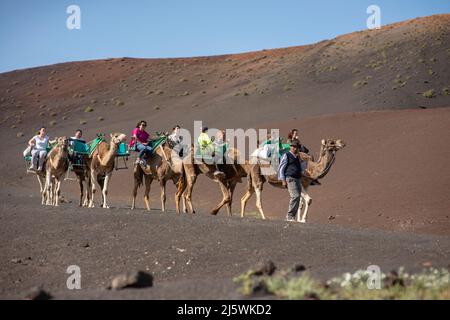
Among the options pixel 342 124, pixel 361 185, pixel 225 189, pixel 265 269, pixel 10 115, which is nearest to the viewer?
pixel 265 269

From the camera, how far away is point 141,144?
23.2 m

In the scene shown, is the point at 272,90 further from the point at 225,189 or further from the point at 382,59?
the point at 225,189

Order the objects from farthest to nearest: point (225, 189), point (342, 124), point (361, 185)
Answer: point (342, 124) < point (361, 185) < point (225, 189)

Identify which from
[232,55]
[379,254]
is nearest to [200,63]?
[232,55]

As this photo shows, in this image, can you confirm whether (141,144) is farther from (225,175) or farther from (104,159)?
(225,175)

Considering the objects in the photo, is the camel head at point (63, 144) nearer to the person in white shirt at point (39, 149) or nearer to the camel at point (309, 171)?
the person in white shirt at point (39, 149)

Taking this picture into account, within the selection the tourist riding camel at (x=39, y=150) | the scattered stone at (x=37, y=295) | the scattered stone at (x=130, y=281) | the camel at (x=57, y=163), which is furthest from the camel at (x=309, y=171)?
the scattered stone at (x=37, y=295)

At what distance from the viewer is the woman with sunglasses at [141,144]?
23.1 m

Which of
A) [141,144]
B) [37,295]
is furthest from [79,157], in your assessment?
[37,295]

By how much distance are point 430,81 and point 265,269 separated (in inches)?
2077

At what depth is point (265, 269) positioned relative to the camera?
35.5ft

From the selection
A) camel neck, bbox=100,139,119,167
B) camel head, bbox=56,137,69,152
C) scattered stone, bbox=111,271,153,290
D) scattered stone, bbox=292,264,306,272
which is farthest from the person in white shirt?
scattered stone, bbox=111,271,153,290

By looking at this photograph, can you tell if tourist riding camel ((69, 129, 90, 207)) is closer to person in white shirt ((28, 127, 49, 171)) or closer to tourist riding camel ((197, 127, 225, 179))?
person in white shirt ((28, 127, 49, 171))

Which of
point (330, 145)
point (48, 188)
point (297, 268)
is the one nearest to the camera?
point (297, 268)
